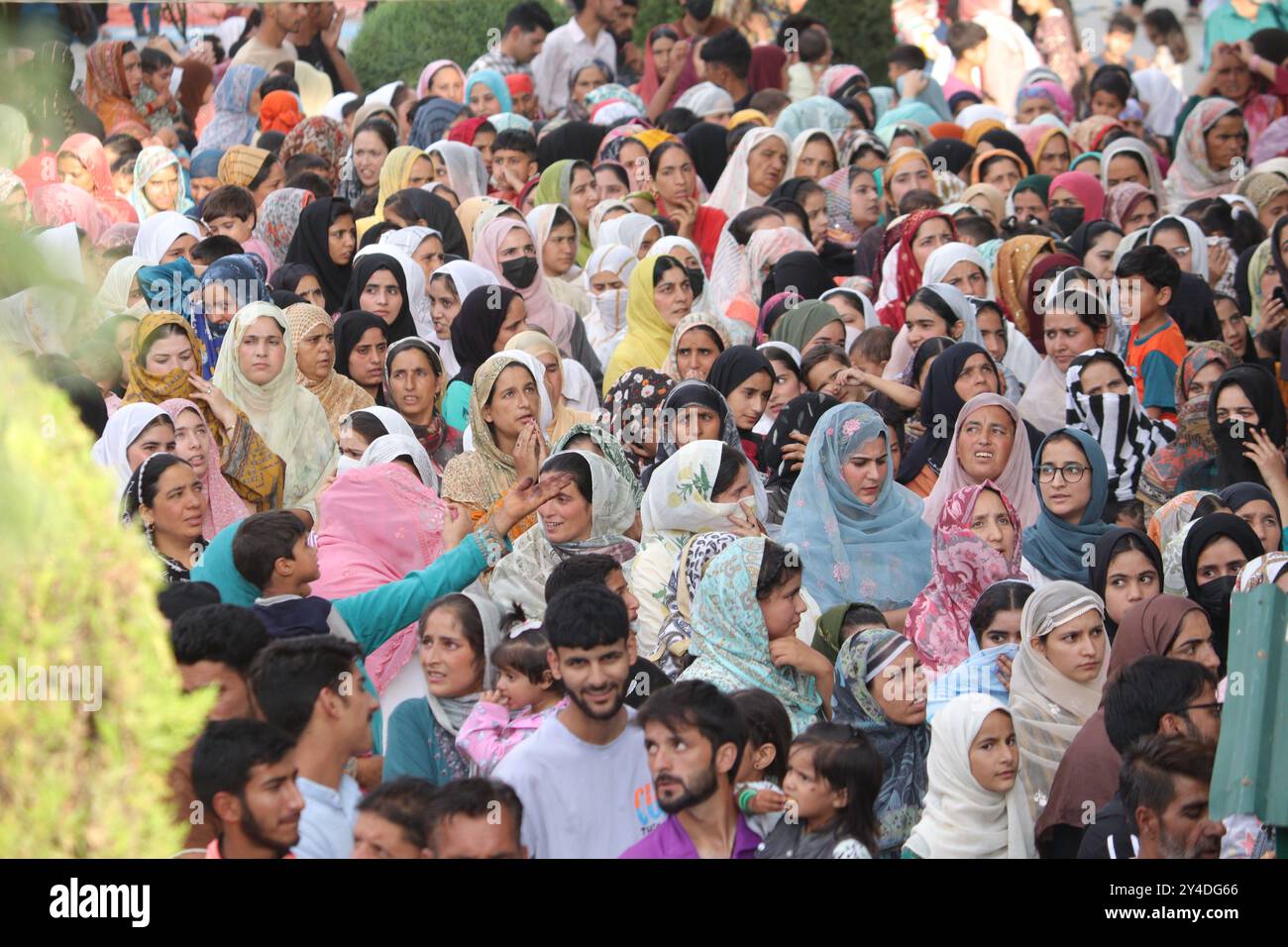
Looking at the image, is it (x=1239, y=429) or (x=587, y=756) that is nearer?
(x=587, y=756)

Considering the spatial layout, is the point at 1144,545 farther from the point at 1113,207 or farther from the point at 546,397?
the point at 1113,207

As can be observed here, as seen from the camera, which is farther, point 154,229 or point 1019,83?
point 1019,83

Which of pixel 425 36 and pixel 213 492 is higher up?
pixel 425 36

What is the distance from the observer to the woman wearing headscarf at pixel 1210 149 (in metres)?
11.6

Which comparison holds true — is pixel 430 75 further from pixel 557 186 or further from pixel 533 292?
pixel 533 292

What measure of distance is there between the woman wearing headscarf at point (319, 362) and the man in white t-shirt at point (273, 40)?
18.9 ft

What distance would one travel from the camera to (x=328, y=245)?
359 inches

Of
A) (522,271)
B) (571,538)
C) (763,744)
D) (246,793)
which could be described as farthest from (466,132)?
(246,793)

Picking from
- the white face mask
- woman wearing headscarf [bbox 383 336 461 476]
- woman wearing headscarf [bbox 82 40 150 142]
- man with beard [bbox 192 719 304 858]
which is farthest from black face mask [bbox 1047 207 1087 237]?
man with beard [bbox 192 719 304 858]

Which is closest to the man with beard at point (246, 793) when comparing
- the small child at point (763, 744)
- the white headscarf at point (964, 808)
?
the small child at point (763, 744)

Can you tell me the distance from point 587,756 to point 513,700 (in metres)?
0.53

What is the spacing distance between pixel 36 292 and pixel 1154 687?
313cm

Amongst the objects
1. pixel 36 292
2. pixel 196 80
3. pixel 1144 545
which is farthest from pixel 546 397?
pixel 196 80

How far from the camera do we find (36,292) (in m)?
2.80
